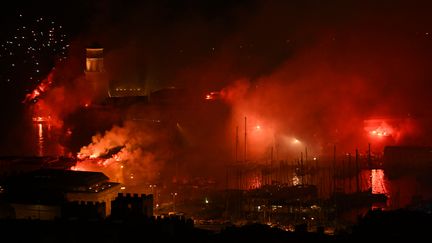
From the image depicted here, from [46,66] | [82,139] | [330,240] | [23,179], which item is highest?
[46,66]

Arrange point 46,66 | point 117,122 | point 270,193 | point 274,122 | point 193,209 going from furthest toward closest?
point 46,66, point 274,122, point 117,122, point 270,193, point 193,209

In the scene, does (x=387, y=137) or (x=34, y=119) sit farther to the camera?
(x=34, y=119)

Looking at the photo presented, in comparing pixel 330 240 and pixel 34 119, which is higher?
pixel 34 119

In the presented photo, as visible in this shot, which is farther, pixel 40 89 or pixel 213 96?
pixel 40 89

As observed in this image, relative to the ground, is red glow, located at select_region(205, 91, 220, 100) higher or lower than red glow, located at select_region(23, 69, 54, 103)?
lower

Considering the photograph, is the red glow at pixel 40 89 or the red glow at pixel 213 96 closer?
the red glow at pixel 213 96

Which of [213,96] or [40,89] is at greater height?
[40,89]

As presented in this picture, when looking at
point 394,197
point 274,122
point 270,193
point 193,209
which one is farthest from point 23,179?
point 274,122

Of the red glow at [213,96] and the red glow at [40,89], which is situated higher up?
the red glow at [40,89]

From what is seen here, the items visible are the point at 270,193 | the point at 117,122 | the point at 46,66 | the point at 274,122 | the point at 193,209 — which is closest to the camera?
the point at 193,209

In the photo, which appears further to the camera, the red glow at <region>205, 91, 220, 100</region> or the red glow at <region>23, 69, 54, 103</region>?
the red glow at <region>23, 69, 54, 103</region>

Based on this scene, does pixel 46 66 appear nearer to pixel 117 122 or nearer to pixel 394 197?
pixel 117 122
